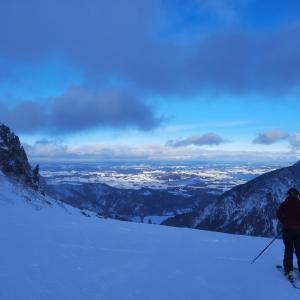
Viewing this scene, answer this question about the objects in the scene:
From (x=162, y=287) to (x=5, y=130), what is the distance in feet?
177

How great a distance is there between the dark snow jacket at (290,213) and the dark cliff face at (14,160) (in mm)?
40251

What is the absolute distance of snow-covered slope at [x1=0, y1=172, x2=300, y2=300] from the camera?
9492 mm

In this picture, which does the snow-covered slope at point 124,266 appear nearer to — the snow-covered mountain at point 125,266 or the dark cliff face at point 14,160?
the snow-covered mountain at point 125,266

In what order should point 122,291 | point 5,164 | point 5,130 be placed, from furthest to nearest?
point 5,130 < point 5,164 < point 122,291

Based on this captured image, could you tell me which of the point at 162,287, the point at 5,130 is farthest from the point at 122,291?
the point at 5,130

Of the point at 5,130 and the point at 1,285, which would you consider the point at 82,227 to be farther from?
the point at 5,130

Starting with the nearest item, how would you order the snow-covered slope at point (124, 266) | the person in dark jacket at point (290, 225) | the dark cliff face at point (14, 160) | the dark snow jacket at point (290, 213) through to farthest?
the snow-covered slope at point (124, 266), the person in dark jacket at point (290, 225), the dark snow jacket at point (290, 213), the dark cliff face at point (14, 160)

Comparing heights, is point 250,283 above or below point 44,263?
below

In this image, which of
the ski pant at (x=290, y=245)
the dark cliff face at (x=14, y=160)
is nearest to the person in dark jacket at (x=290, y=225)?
the ski pant at (x=290, y=245)

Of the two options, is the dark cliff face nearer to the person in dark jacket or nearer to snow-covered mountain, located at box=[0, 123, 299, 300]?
snow-covered mountain, located at box=[0, 123, 299, 300]

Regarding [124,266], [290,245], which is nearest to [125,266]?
[124,266]

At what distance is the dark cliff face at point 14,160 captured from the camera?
168 feet

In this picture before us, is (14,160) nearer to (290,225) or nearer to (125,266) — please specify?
(125,266)

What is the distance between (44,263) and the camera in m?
11.1
